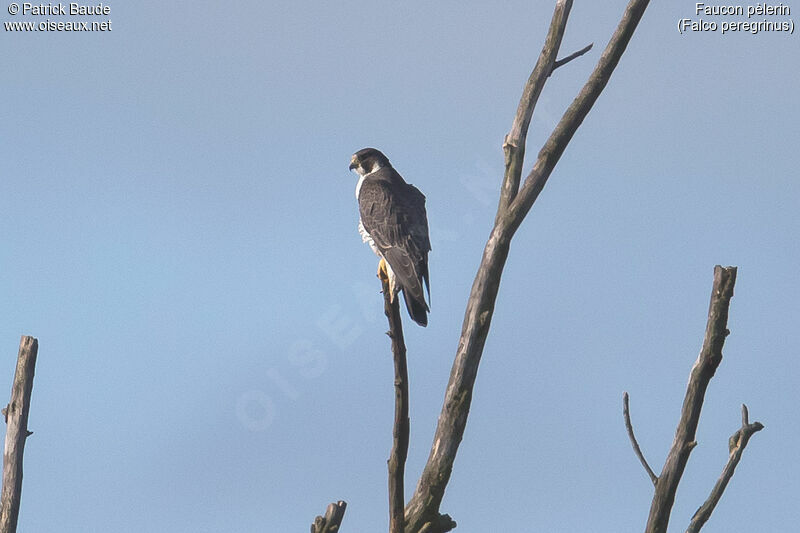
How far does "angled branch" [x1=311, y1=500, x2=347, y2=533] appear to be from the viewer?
214 inches

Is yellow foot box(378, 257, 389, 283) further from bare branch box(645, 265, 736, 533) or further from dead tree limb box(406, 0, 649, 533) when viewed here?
bare branch box(645, 265, 736, 533)

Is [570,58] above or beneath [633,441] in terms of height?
above

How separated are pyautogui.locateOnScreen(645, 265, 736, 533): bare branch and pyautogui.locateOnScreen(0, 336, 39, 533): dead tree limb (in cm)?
467

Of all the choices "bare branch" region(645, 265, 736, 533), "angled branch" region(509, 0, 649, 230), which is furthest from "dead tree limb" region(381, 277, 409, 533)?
"bare branch" region(645, 265, 736, 533)

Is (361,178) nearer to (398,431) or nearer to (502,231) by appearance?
(502,231)

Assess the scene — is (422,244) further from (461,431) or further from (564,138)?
(461,431)

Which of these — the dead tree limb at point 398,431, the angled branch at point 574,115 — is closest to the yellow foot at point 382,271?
the angled branch at point 574,115

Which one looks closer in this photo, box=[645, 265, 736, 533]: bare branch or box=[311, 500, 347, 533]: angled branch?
box=[645, 265, 736, 533]: bare branch

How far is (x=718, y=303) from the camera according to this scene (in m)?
5.30

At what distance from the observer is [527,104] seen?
687 cm

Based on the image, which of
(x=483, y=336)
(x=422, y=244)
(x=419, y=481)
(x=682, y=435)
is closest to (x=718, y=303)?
(x=682, y=435)

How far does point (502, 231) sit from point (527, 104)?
100 centimetres

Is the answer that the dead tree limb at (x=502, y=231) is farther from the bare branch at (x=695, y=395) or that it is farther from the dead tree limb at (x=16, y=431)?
the dead tree limb at (x=16, y=431)

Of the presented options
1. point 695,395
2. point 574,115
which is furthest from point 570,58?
point 695,395
